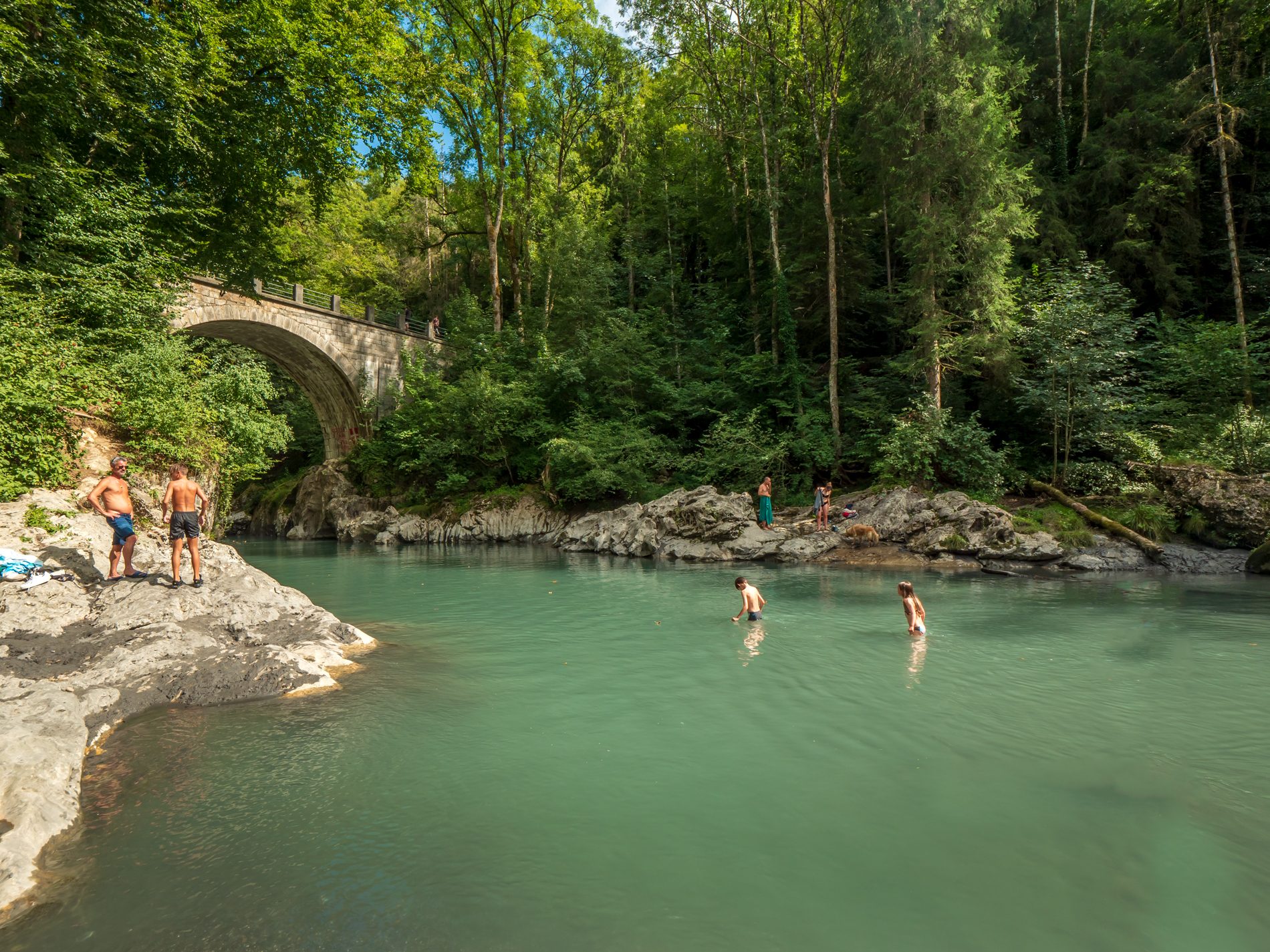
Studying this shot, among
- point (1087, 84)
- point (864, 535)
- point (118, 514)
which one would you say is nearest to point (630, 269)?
point (864, 535)

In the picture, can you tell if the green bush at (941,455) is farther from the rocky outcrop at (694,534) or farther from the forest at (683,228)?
the rocky outcrop at (694,534)

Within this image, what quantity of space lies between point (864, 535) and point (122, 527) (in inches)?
613

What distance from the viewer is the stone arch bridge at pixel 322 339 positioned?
2325 centimetres

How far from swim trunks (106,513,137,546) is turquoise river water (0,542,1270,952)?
3298 millimetres

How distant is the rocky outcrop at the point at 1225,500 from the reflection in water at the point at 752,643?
12.8 meters

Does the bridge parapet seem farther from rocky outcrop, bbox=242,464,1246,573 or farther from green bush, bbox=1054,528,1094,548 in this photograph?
green bush, bbox=1054,528,1094,548

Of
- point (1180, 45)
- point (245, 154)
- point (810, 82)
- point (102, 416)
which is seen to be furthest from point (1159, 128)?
point (102, 416)

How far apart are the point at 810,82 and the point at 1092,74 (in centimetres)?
1234

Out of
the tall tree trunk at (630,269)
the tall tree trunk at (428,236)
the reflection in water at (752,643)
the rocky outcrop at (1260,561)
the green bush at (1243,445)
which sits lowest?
the reflection in water at (752,643)

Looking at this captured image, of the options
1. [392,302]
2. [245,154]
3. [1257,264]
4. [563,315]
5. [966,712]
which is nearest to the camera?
[966,712]

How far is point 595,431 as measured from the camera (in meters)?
23.6

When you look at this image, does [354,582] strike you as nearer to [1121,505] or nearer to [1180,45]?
[1121,505]

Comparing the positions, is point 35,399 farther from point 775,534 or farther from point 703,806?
point 775,534

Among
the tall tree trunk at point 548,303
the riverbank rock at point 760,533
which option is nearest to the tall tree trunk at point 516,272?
the tall tree trunk at point 548,303
